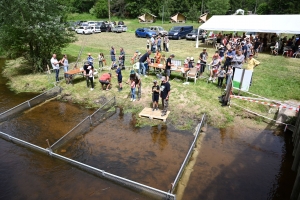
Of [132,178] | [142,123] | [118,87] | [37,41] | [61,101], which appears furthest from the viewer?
[37,41]

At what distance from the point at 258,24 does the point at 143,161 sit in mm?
19538

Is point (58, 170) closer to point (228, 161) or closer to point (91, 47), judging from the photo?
point (228, 161)

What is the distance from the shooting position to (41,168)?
7.22 m

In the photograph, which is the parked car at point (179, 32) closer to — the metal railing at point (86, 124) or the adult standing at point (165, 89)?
the metal railing at point (86, 124)

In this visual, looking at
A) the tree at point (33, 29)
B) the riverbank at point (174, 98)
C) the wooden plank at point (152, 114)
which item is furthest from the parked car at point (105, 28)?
the wooden plank at point (152, 114)

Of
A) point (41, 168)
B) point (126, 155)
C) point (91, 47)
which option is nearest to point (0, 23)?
point (91, 47)

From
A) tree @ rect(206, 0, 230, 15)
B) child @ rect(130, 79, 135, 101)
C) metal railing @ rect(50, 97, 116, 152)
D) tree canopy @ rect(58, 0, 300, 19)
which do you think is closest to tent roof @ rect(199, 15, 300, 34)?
child @ rect(130, 79, 135, 101)

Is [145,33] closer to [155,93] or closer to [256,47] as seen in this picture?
[256,47]

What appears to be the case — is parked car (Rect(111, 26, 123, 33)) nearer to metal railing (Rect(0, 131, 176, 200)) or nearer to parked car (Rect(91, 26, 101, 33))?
parked car (Rect(91, 26, 101, 33))

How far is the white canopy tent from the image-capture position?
19.0 m

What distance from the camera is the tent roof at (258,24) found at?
1900 centimetres

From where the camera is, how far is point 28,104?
11.2 meters

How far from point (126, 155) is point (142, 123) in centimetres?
229

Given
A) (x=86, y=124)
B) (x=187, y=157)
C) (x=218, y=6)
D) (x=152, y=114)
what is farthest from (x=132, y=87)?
→ (x=218, y=6)
